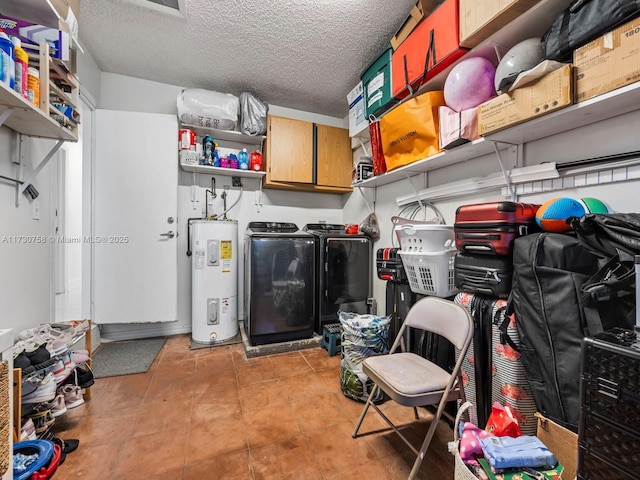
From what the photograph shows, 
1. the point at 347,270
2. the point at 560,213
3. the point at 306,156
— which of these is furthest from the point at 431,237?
the point at 306,156

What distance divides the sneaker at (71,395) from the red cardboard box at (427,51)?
2.95 meters

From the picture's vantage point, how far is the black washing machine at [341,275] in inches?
109

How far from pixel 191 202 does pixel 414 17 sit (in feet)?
8.74

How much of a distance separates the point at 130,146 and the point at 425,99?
8.71 feet

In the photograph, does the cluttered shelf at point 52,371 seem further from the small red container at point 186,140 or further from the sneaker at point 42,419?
the small red container at point 186,140

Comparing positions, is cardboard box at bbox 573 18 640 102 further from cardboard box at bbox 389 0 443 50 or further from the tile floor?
the tile floor

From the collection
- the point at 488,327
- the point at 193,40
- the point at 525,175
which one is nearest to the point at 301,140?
the point at 193,40

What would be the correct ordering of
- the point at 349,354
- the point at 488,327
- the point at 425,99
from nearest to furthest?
the point at 488,327 < the point at 425,99 < the point at 349,354

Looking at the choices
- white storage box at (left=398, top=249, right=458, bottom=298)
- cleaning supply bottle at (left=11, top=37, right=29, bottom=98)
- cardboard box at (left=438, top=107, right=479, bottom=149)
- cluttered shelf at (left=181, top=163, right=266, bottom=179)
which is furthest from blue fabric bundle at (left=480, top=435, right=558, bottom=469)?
cluttered shelf at (left=181, top=163, right=266, bottom=179)

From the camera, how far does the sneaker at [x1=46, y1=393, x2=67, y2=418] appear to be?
1470 mm

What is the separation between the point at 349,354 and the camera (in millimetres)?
1852

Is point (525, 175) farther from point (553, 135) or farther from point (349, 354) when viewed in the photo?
point (349, 354)

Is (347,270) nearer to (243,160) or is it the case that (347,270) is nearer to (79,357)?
(243,160)

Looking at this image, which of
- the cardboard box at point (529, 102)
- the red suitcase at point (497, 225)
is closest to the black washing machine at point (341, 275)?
the red suitcase at point (497, 225)
